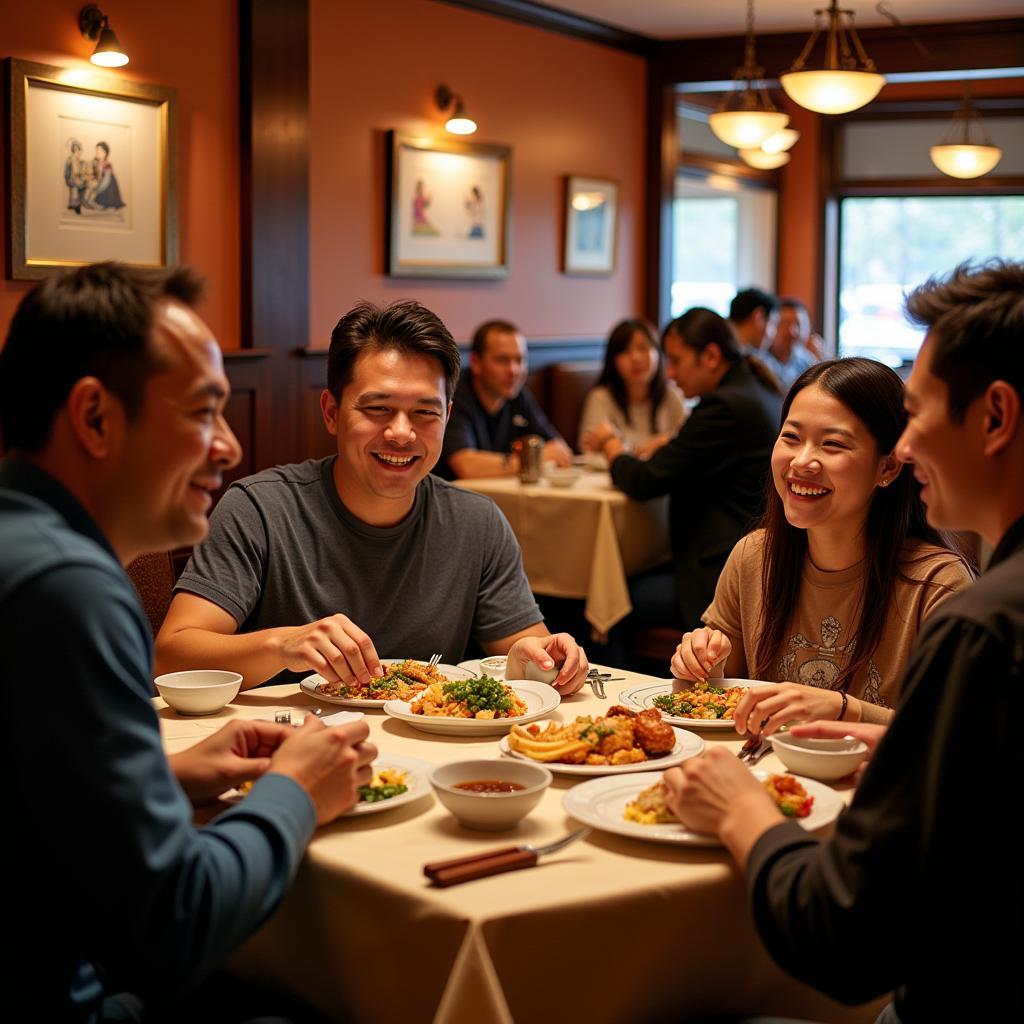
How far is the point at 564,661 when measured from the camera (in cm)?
230

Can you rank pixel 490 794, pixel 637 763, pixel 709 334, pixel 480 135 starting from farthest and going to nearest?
pixel 480 135, pixel 709 334, pixel 637 763, pixel 490 794

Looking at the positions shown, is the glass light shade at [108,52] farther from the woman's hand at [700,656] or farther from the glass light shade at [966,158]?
the glass light shade at [966,158]

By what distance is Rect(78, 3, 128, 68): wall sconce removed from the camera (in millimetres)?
4668

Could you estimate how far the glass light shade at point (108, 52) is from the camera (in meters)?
4.67

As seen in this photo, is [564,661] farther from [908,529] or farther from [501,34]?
[501,34]

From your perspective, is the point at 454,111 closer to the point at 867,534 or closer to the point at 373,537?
the point at 373,537

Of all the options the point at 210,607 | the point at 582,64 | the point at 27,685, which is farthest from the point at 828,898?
the point at 582,64

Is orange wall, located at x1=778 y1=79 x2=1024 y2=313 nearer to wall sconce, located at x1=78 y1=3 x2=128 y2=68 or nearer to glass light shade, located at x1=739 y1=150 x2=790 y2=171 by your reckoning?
glass light shade, located at x1=739 y1=150 x2=790 y2=171

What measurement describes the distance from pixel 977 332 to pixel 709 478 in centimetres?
333

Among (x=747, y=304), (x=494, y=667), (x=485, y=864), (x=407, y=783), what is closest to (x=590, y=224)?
(x=747, y=304)

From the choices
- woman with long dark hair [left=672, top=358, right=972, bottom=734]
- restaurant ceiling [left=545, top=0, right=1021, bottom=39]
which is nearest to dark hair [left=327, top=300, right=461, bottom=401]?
woman with long dark hair [left=672, top=358, right=972, bottom=734]

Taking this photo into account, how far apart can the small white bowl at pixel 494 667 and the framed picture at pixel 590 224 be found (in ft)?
18.8

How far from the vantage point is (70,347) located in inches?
52.3

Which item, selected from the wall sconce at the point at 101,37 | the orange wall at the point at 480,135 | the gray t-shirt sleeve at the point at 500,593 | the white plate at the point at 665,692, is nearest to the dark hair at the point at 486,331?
the orange wall at the point at 480,135
